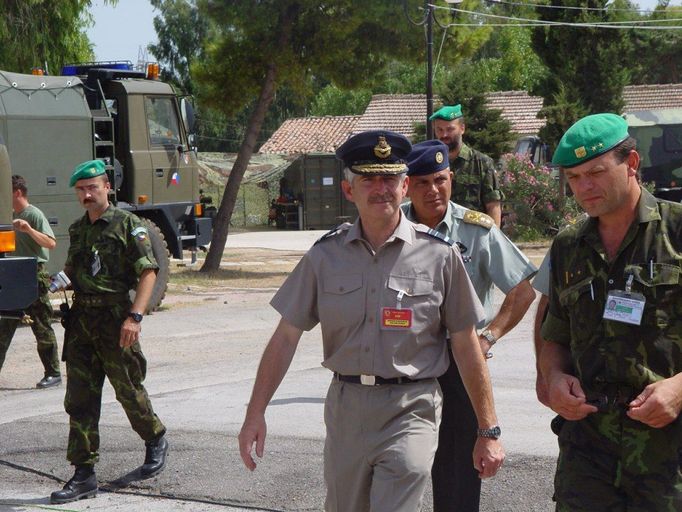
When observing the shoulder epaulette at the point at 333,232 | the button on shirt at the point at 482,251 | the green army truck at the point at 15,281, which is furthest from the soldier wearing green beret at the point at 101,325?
the shoulder epaulette at the point at 333,232

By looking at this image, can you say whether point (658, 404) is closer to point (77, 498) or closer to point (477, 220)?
point (477, 220)

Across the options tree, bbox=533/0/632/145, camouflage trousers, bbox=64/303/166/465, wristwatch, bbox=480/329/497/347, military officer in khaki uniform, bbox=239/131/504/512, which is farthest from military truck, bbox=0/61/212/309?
tree, bbox=533/0/632/145

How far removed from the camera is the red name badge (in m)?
4.04

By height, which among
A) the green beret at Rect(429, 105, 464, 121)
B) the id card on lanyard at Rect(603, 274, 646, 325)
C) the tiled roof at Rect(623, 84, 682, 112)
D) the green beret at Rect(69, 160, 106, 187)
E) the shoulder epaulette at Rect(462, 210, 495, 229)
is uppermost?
the tiled roof at Rect(623, 84, 682, 112)

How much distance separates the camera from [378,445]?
13.1 ft

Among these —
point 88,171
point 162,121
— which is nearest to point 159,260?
point 162,121

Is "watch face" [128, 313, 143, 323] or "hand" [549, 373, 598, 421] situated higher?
"hand" [549, 373, 598, 421]

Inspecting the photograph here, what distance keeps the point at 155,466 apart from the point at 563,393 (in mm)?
3527

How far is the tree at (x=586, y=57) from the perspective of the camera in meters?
31.2

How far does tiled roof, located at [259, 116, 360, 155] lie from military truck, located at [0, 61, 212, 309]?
30.5m

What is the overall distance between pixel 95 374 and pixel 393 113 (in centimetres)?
4037

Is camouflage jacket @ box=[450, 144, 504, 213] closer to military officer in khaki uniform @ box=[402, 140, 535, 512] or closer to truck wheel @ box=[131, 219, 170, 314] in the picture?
military officer in khaki uniform @ box=[402, 140, 535, 512]

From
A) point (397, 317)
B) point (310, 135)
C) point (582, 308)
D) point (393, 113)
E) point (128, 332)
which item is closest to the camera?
point (582, 308)

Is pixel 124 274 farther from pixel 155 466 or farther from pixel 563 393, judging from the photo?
pixel 563 393
